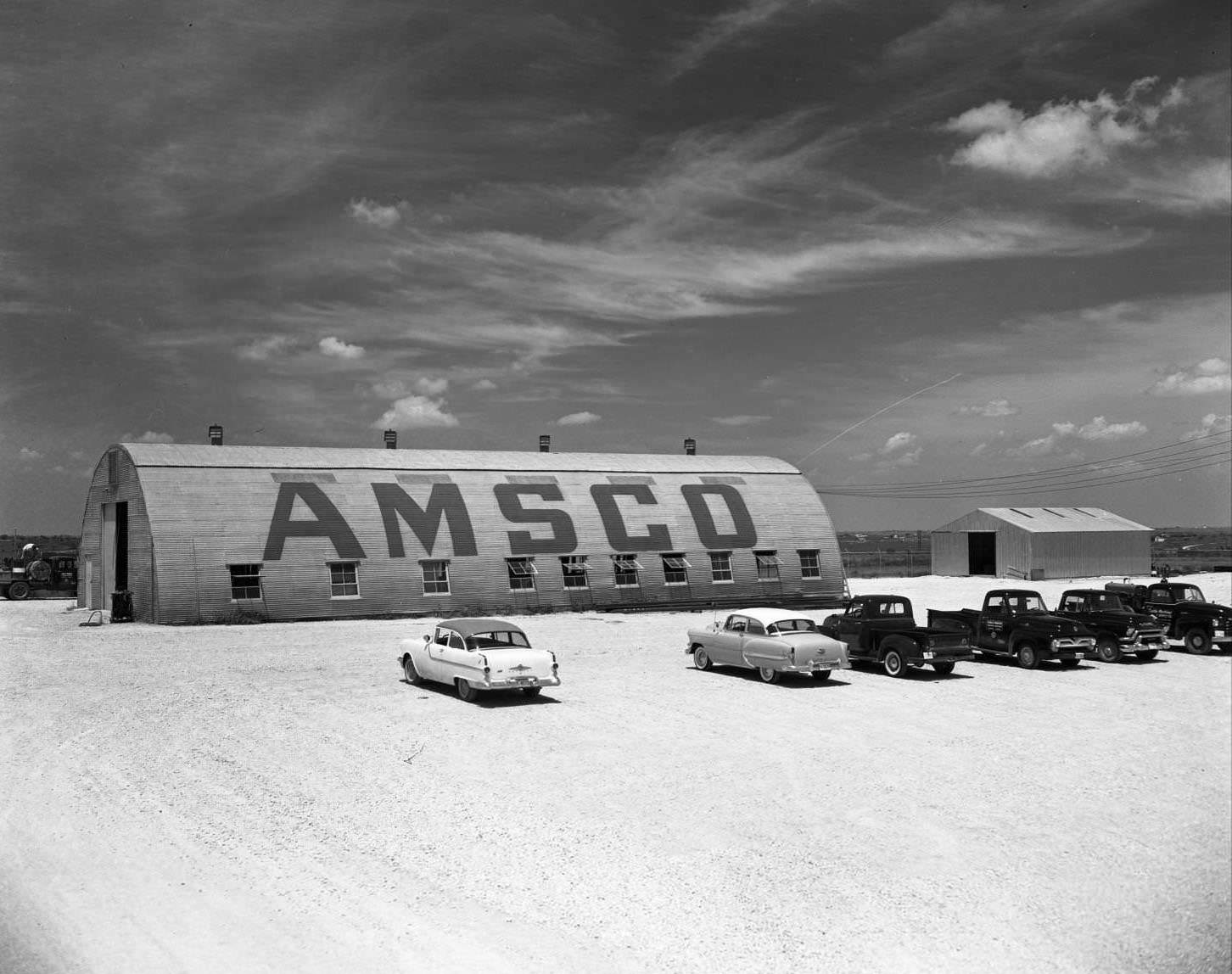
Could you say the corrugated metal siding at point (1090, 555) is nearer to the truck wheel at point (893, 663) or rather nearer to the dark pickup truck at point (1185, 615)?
the dark pickup truck at point (1185, 615)

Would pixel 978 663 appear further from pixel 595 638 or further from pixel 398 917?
pixel 398 917

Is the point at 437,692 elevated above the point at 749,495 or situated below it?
below

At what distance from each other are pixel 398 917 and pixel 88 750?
8.47 meters

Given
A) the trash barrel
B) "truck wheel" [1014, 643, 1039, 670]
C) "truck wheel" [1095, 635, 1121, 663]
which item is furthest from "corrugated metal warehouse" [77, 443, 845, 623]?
"truck wheel" [1095, 635, 1121, 663]

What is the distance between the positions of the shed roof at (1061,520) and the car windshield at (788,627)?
47281 millimetres

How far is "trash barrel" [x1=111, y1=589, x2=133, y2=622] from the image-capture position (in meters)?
38.2

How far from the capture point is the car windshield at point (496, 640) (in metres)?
22.2

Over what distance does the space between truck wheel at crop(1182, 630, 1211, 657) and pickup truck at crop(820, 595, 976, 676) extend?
27.9 ft

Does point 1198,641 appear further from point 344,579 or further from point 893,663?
point 344,579

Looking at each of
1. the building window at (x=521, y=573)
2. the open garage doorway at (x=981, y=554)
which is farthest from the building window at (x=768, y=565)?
the open garage doorway at (x=981, y=554)

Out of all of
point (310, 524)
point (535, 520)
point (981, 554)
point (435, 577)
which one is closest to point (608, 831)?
point (435, 577)

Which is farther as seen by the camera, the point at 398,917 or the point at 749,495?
the point at 749,495

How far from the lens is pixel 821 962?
9008 millimetres

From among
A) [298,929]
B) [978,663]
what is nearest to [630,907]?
[298,929]
